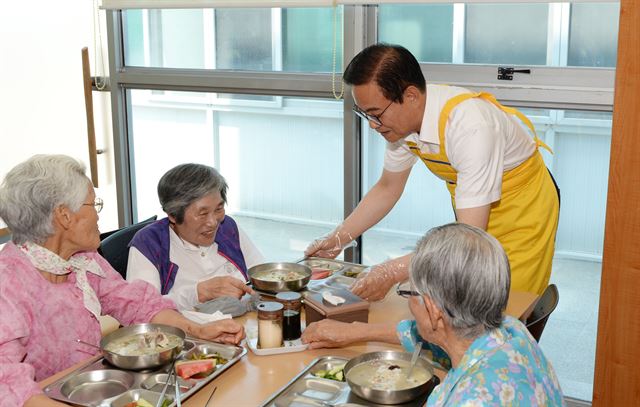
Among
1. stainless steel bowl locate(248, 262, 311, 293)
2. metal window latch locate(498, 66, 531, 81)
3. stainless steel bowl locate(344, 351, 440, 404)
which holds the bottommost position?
stainless steel bowl locate(344, 351, 440, 404)

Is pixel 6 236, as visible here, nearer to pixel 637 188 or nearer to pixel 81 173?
pixel 81 173

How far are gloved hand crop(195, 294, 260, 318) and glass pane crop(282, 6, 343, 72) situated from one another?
5.12 feet

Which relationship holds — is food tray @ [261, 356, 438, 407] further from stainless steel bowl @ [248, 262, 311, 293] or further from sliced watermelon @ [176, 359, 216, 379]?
stainless steel bowl @ [248, 262, 311, 293]

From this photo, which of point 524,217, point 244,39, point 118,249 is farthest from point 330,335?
point 244,39

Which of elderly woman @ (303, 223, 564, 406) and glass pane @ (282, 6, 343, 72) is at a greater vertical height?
glass pane @ (282, 6, 343, 72)

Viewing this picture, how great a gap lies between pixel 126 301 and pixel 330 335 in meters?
0.71

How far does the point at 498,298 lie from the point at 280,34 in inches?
100

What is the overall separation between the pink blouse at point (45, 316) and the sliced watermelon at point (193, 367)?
14.1 inches

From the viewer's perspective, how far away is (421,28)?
352 centimetres

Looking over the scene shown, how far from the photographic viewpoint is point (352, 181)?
12.4 feet

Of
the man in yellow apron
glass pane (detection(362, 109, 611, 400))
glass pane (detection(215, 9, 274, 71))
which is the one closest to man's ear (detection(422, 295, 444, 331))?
the man in yellow apron

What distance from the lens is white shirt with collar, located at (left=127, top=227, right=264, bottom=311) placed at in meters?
2.81

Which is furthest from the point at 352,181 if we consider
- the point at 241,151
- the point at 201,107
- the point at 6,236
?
the point at 6,236

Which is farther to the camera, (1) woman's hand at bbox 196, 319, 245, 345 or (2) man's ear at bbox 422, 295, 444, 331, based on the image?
(1) woman's hand at bbox 196, 319, 245, 345
